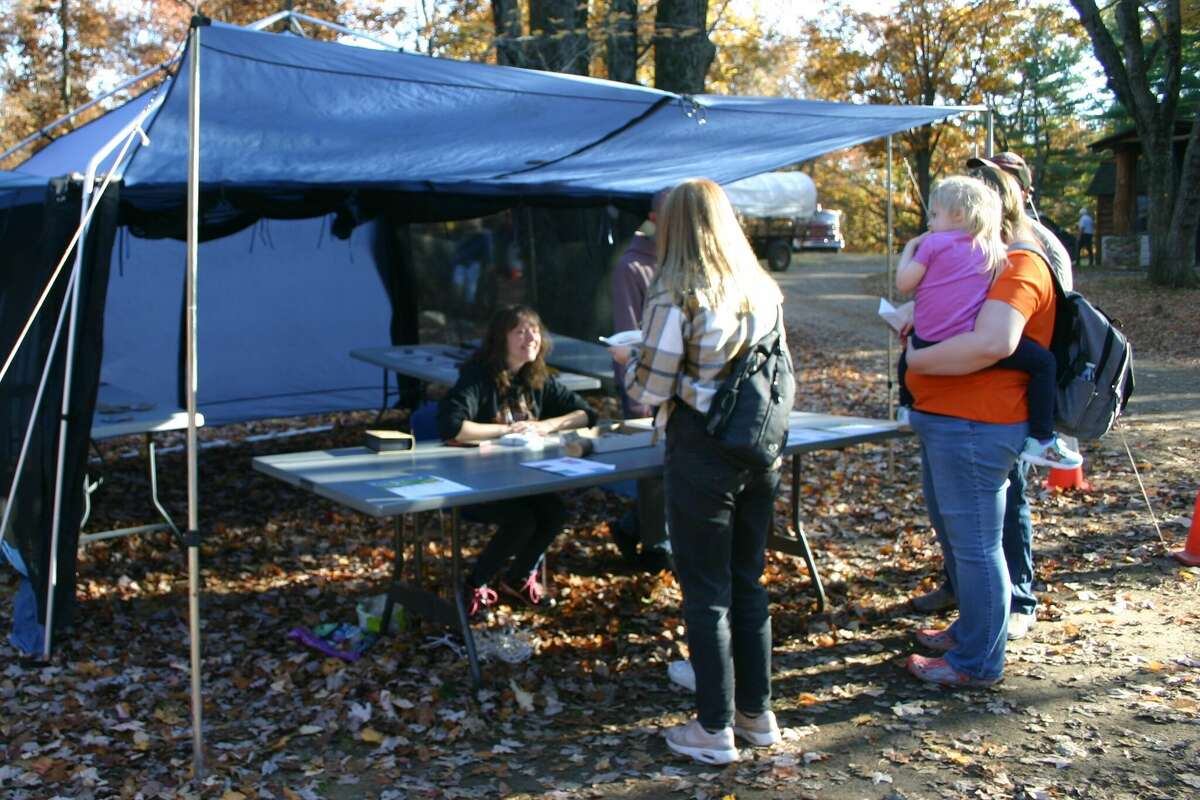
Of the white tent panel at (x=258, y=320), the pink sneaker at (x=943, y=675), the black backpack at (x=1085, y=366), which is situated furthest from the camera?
the white tent panel at (x=258, y=320)

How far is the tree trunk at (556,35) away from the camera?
877cm

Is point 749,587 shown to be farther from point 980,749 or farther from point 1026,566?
point 1026,566

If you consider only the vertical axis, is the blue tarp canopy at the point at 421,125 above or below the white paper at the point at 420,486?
above

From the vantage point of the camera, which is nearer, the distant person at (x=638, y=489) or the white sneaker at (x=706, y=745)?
the white sneaker at (x=706, y=745)

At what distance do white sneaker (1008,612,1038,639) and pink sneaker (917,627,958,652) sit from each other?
0.25 meters

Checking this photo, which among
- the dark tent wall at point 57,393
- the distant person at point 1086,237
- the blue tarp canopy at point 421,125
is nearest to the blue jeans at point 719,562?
the blue tarp canopy at point 421,125

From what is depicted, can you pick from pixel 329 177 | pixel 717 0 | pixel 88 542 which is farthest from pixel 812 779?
pixel 717 0

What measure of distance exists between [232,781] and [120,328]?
529 cm

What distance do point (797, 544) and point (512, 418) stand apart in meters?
1.31

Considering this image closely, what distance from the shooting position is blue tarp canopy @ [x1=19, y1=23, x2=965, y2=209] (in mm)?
3977

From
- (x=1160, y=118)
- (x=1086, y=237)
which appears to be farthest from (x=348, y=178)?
(x=1086, y=237)

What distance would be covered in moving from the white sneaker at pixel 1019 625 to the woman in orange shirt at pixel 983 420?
1.57 feet

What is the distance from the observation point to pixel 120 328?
771 cm

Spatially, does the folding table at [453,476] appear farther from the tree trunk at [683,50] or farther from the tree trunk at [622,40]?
the tree trunk at [683,50]
